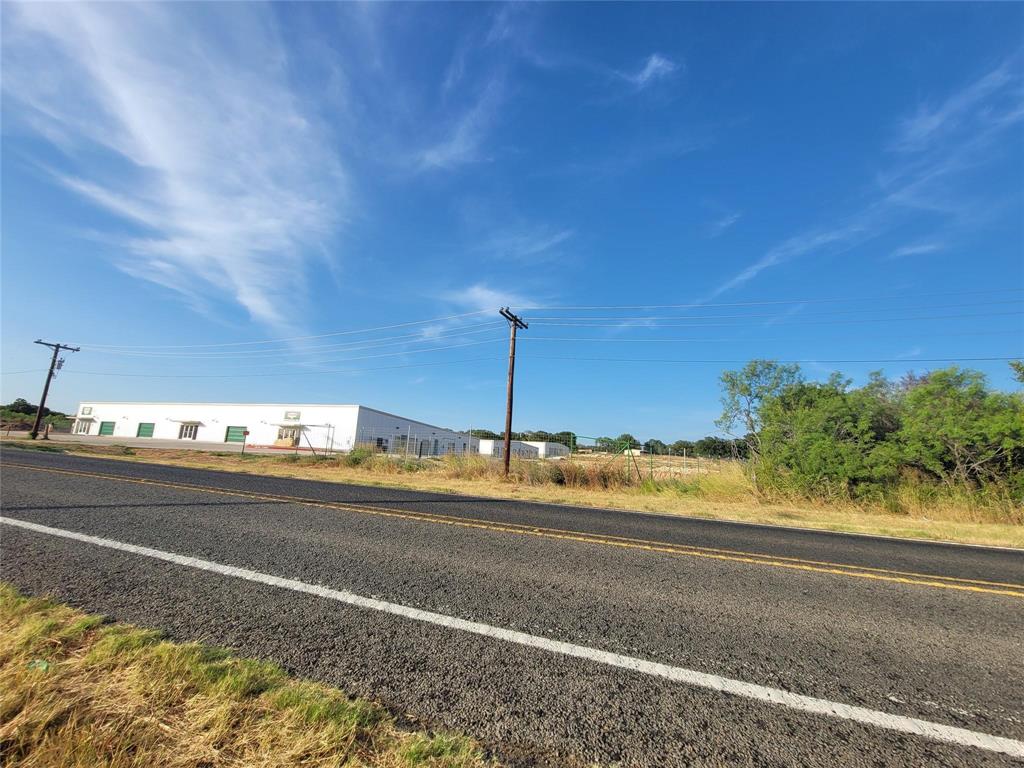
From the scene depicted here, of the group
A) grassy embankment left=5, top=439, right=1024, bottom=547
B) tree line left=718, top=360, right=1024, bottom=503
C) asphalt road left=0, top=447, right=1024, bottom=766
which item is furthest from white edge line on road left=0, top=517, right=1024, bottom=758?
tree line left=718, top=360, right=1024, bottom=503

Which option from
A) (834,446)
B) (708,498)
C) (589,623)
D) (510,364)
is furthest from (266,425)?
(589,623)

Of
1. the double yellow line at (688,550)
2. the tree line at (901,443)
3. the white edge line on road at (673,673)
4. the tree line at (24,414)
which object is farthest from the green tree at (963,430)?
the tree line at (24,414)

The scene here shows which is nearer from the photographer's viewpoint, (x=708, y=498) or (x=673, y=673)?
(x=673, y=673)

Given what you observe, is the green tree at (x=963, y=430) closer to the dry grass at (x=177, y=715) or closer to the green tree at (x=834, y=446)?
the green tree at (x=834, y=446)

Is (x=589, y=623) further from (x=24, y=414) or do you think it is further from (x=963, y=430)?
(x=24, y=414)

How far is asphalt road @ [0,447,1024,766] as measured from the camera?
2100 mm

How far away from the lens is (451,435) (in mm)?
64688

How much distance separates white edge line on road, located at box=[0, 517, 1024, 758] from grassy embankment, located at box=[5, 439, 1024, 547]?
8.58 m

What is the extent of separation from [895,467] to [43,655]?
61.4ft

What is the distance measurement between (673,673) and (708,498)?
45.6ft

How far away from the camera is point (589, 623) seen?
330cm

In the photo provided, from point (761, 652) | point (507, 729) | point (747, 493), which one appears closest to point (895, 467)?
point (747, 493)

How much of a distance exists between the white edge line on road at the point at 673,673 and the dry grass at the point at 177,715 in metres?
1.08

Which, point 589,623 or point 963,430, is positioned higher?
point 963,430
